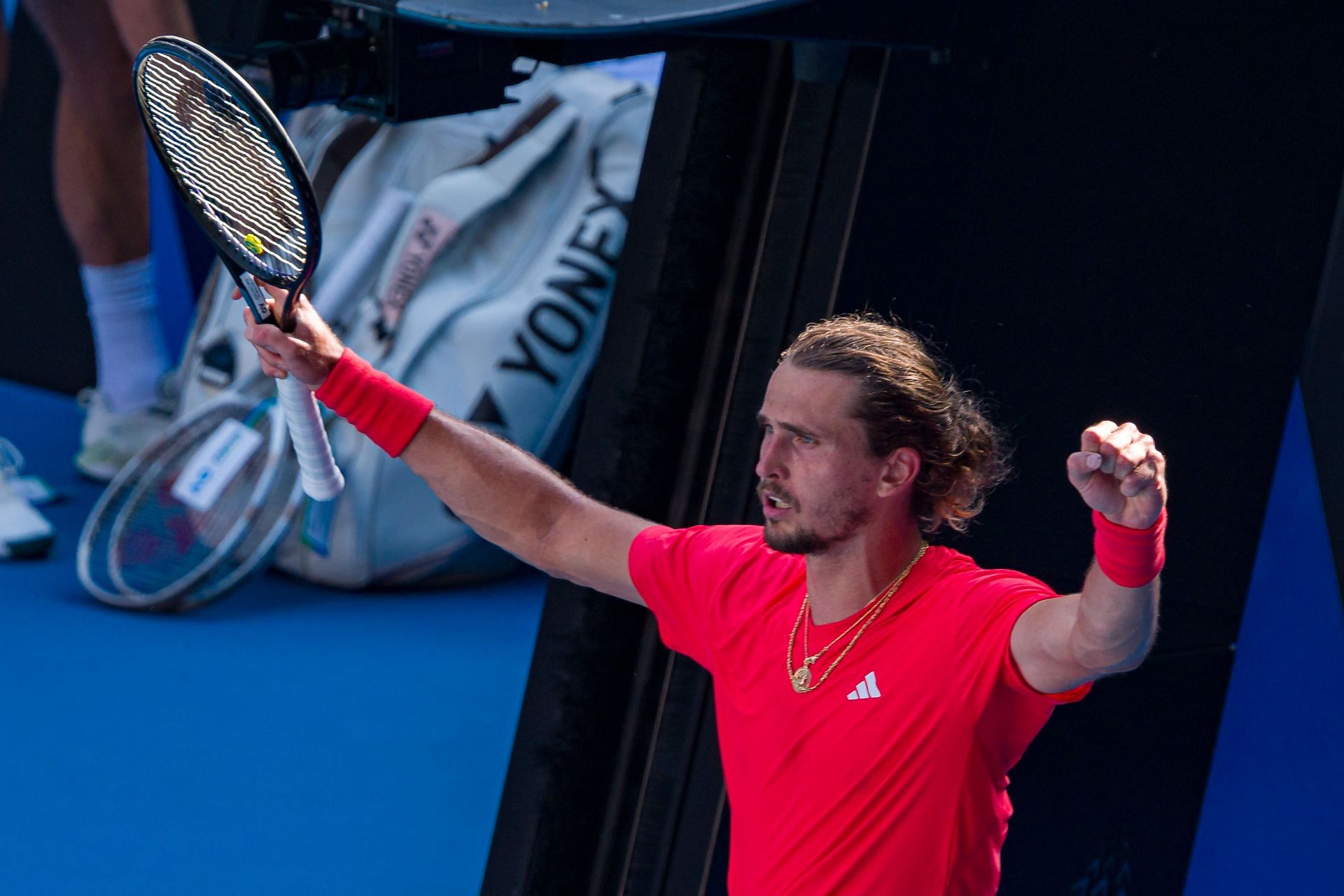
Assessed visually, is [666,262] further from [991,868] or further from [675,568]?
[991,868]

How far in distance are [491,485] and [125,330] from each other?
2.80 m

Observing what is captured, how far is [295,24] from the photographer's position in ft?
5.13

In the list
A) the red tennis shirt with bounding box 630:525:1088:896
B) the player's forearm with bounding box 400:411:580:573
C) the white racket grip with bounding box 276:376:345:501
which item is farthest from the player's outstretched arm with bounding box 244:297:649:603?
the red tennis shirt with bounding box 630:525:1088:896

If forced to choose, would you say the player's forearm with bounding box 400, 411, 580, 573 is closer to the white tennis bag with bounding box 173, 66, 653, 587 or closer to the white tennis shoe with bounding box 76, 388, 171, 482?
the white tennis bag with bounding box 173, 66, 653, 587

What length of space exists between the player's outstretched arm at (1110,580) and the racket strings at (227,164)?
0.78 metres

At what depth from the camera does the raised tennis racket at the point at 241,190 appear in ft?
4.73

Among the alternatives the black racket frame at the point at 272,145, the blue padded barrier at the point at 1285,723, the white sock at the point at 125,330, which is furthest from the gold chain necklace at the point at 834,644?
the white sock at the point at 125,330

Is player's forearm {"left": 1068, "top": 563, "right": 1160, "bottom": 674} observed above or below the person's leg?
below

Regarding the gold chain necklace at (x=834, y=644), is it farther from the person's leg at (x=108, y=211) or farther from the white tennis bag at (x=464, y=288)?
the person's leg at (x=108, y=211)

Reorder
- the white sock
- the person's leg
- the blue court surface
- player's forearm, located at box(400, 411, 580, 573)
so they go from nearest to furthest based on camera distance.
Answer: player's forearm, located at box(400, 411, 580, 573) → the blue court surface → the person's leg → the white sock

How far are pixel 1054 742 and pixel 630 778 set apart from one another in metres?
0.52

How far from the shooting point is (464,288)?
371cm

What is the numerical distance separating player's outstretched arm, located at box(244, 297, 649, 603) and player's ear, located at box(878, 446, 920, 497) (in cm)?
33

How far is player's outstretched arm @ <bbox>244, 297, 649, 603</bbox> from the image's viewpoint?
157 centimetres
